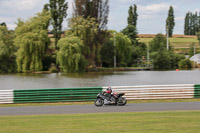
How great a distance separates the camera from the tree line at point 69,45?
67.9 metres

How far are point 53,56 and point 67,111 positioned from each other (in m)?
60.7

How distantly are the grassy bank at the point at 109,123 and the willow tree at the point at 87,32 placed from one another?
198ft

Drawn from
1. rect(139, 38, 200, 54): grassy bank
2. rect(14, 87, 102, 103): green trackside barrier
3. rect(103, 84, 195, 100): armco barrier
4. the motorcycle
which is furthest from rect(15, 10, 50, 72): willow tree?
rect(139, 38, 200, 54): grassy bank

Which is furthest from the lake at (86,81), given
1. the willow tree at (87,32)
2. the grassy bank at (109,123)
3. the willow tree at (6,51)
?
the grassy bank at (109,123)

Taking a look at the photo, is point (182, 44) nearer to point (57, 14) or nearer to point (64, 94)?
point (57, 14)

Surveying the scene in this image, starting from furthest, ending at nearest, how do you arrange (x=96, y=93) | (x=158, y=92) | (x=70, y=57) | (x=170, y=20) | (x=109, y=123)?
(x=170, y=20) → (x=70, y=57) → (x=158, y=92) → (x=96, y=93) → (x=109, y=123)

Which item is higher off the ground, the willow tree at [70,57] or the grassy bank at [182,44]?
the grassy bank at [182,44]

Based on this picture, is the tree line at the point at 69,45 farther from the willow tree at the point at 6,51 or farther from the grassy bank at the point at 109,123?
the grassy bank at the point at 109,123

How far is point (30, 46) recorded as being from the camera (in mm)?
67438

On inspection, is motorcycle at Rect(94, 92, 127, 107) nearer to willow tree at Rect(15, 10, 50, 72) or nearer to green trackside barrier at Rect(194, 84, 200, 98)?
green trackside barrier at Rect(194, 84, 200, 98)

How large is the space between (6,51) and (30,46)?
30.7ft

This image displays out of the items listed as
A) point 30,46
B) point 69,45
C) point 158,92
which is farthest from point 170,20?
point 158,92

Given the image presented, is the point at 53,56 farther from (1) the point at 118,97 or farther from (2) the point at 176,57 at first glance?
(1) the point at 118,97

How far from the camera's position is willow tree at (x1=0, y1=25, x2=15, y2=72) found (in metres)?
73.8
